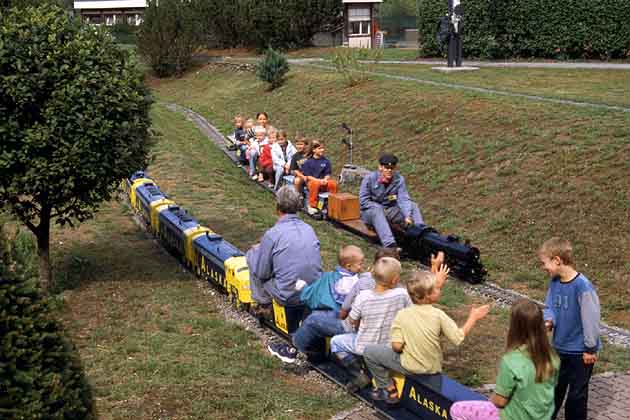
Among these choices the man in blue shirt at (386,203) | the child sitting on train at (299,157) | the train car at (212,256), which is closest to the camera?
the train car at (212,256)

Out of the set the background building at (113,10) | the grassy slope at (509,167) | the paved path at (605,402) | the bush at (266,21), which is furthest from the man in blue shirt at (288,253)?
the background building at (113,10)

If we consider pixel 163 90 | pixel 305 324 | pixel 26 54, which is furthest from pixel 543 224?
pixel 163 90

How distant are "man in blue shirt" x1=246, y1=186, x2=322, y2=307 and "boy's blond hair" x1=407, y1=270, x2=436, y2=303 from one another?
2210mm

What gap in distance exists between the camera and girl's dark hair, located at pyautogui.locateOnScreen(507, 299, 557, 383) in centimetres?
557

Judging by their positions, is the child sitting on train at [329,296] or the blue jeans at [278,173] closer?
the child sitting on train at [329,296]

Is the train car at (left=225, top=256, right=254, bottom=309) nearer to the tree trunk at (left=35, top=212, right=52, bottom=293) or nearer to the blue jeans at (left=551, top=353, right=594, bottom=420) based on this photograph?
the tree trunk at (left=35, top=212, right=52, bottom=293)

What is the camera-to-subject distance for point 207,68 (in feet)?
153

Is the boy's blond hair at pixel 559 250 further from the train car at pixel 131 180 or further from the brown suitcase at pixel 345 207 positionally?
the train car at pixel 131 180

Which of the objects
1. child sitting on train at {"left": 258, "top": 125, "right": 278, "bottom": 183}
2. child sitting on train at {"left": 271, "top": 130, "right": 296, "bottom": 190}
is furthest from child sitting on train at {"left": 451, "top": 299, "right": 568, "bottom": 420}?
child sitting on train at {"left": 258, "top": 125, "right": 278, "bottom": 183}

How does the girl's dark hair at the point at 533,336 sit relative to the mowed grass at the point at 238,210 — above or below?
above

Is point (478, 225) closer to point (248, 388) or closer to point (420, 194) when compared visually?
point (420, 194)

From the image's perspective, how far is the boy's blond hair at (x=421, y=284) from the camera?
6.43 metres

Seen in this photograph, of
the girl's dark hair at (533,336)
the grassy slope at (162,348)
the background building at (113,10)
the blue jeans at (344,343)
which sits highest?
the background building at (113,10)

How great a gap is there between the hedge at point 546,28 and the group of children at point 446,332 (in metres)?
26.7
